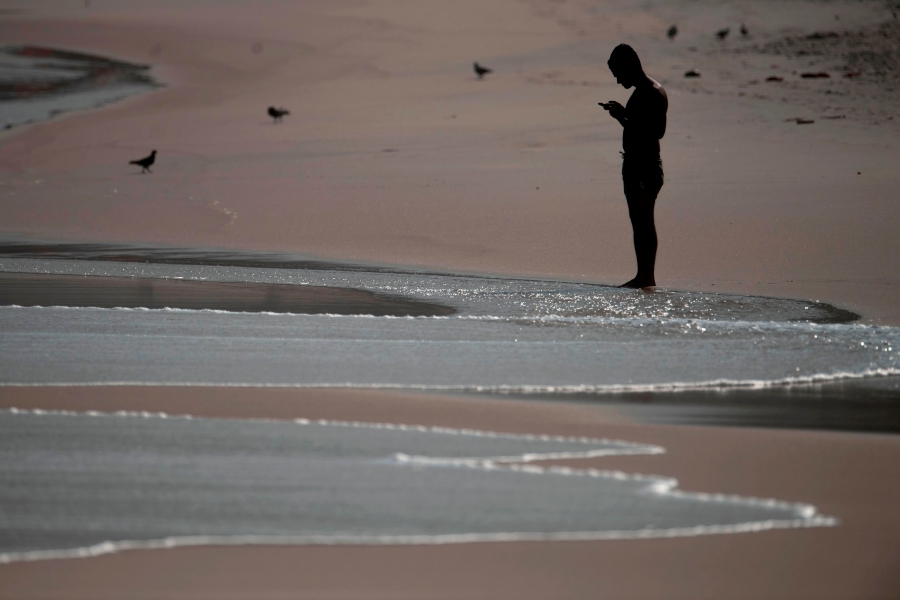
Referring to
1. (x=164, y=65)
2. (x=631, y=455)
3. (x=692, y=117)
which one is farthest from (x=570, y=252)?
(x=164, y=65)

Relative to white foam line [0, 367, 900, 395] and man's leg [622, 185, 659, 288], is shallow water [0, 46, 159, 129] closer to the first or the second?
man's leg [622, 185, 659, 288]

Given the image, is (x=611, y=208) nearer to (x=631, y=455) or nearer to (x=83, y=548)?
(x=631, y=455)

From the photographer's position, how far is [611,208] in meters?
12.0

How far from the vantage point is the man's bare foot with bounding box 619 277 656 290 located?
8.00 metres

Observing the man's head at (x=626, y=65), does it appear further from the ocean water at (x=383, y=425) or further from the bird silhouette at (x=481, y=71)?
the bird silhouette at (x=481, y=71)

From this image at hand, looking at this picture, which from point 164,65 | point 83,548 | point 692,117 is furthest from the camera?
point 164,65

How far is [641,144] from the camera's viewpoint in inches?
311

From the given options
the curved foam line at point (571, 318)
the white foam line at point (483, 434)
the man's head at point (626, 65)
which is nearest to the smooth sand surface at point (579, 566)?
the white foam line at point (483, 434)

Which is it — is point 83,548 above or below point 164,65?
above

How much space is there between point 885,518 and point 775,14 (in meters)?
28.5

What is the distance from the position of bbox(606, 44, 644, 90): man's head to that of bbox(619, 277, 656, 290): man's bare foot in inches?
46.7

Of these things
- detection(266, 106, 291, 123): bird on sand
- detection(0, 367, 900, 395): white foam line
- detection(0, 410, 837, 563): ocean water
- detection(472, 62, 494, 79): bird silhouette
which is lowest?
detection(266, 106, 291, 123): bird on sand

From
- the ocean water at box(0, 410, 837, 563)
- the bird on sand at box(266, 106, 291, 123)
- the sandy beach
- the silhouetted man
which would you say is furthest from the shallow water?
the ocean water at box(0, 410, 837, 563)

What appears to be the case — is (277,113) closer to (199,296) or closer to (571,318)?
(199,296)
